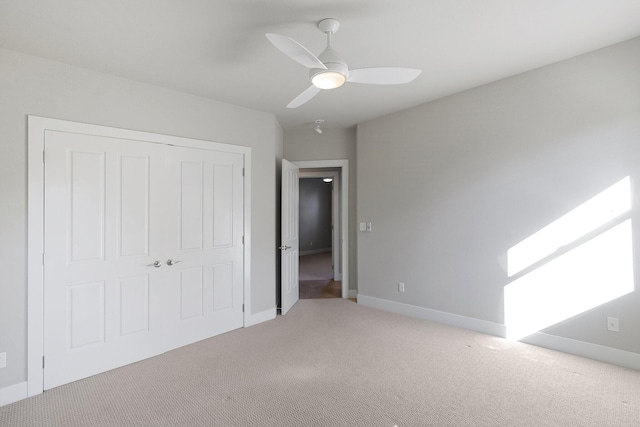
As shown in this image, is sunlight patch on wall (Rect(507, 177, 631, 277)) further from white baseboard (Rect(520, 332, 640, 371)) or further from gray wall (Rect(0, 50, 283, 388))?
gray wall (Rect(0, 50, 283, 388))

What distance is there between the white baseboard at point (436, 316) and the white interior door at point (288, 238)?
3.46 feet

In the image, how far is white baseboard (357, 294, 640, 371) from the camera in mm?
2625

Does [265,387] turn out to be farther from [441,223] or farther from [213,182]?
[441,223]

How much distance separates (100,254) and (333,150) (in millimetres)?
3373

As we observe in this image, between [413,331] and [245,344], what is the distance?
Answer: 1854mm

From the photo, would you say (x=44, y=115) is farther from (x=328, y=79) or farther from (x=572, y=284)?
(x=572, y=284)

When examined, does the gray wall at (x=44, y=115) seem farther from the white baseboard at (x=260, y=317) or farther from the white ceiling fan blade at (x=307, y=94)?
the white baseboard at (x=260, y=317)

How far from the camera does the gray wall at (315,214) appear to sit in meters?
9.99

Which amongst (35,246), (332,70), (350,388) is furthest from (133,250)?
(332,70)

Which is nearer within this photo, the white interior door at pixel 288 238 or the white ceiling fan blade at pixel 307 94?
the white ceiling fan blade at pixel 307 94

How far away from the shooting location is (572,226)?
2.86m

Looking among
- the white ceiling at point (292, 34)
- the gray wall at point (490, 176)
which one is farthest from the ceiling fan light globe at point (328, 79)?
the gray wall at point (490, 176)

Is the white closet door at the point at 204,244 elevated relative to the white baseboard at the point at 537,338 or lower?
elevated

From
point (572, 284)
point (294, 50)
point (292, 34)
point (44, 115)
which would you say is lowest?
point (572, 284)
